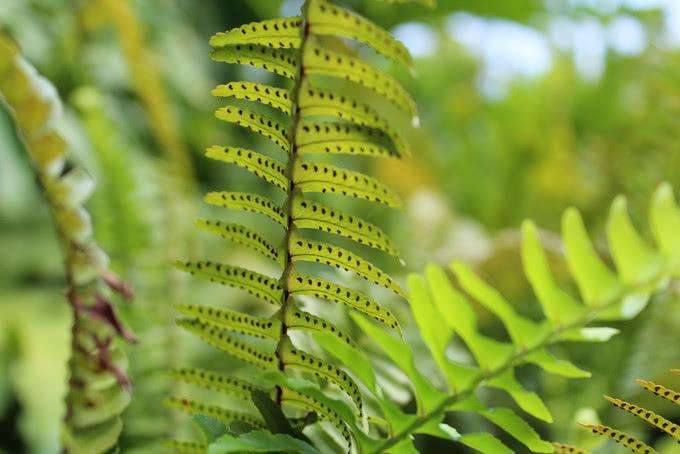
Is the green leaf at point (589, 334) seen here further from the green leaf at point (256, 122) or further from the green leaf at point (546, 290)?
the green leaf at point (256, 122)

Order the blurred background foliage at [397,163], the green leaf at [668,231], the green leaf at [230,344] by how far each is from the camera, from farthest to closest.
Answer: the blurred background foliage at [397,163] → the green leaf at [230,344] → the green leaf at [668,231]

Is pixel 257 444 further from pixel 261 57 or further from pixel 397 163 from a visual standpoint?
pixel 397 163

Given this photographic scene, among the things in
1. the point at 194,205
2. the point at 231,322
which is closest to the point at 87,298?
the point at 231,322

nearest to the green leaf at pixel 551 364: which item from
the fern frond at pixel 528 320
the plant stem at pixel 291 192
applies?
the fern frond at pixel 528 320

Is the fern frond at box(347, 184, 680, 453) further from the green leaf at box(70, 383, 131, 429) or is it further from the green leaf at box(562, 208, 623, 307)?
the green leaf at box(70, 383, 131, 429)

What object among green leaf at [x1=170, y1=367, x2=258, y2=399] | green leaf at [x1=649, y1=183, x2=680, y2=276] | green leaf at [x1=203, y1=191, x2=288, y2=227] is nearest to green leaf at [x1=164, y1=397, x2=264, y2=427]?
green leaf at [x1=170, y1=367, x2=258, y2=399]

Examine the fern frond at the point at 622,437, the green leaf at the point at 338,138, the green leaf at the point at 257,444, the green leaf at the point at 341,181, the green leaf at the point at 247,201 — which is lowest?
the green leaf at the point at 257,444

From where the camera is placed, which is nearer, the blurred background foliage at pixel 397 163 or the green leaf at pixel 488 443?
the green leaf at pixel 488 443

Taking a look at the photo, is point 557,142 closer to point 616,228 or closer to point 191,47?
point 191,47
